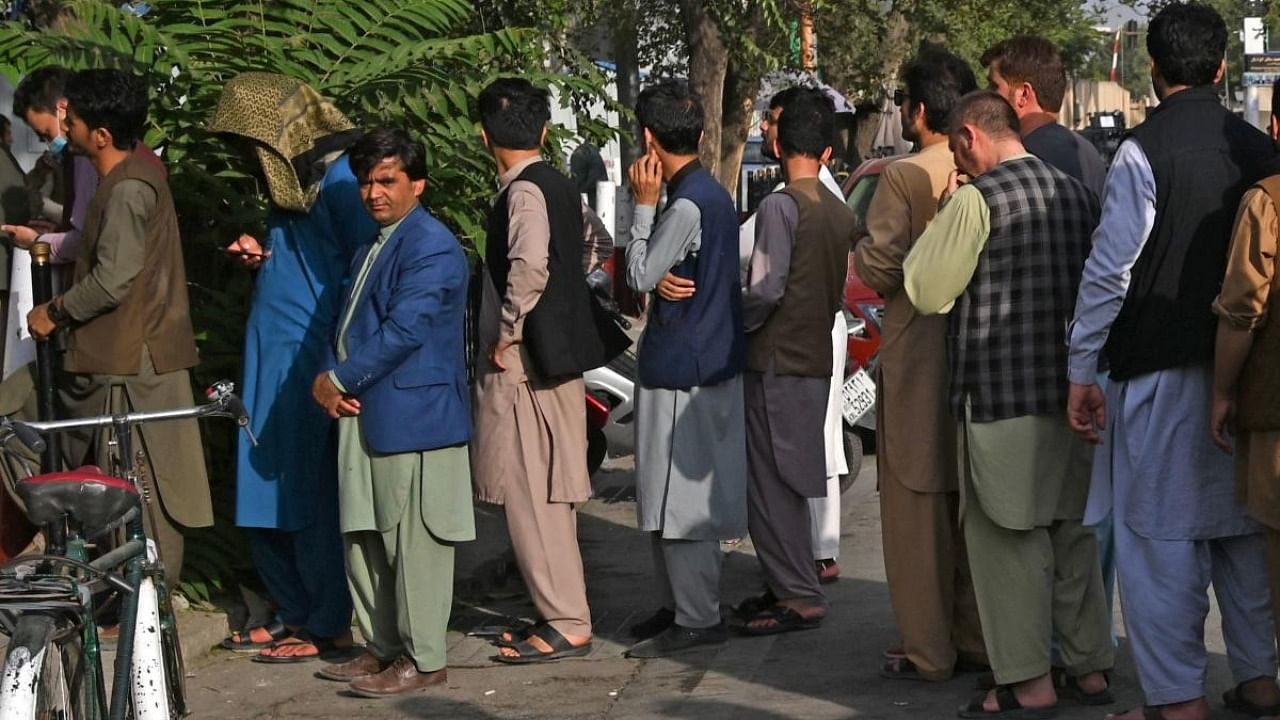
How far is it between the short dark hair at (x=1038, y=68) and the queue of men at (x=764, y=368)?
0.04 feet

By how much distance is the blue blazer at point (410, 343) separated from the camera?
255 inches

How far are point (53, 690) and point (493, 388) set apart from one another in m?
2.91

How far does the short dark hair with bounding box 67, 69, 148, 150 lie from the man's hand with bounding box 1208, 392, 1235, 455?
372 centimetres

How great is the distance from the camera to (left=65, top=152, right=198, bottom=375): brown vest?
6.95m

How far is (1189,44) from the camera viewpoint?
564 centimetres

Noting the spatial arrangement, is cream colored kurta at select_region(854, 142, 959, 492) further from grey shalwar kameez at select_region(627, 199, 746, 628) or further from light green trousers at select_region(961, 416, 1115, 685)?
grey shalwar kameez at select_region(627, 199, 746, 628)

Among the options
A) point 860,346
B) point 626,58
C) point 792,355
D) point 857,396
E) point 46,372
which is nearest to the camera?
point 46,372

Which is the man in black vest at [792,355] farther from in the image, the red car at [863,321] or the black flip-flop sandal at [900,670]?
the red car at [863,321]

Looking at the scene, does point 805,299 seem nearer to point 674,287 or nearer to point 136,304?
point 674,287

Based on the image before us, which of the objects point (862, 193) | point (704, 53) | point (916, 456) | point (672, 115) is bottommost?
point (916, 456)

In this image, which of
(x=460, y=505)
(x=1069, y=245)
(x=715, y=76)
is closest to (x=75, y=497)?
(x=460, y=505)

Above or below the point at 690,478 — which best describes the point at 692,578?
below

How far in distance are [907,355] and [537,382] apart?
4.63 ft

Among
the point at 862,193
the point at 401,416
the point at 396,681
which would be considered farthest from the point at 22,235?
the point at 862,193
